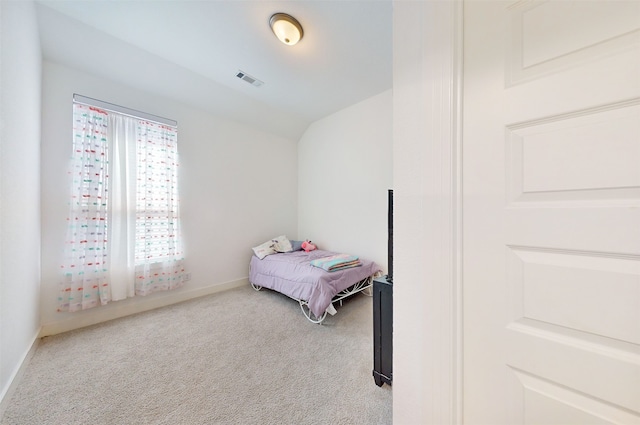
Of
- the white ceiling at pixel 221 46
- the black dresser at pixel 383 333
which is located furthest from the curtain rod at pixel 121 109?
the black dresser at pixel 383 333

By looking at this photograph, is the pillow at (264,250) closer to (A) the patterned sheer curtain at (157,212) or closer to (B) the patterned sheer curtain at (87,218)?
(A) the patterned sheer curtain at (157,212)

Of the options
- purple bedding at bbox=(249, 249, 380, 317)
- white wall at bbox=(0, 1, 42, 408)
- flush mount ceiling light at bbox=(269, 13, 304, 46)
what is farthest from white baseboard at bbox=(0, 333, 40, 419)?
flush mount ceiling light at bbox=(269, 13, 304, 46)

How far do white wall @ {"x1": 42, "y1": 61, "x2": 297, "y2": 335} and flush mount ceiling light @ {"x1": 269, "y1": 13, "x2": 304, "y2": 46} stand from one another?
1.65 metres

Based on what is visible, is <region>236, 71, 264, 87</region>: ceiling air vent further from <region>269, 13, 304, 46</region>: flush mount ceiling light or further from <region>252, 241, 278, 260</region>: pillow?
<region>252, 241, 278, 260</region>: pillow

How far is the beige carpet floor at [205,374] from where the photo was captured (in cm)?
127

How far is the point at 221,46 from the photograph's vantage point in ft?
7.18

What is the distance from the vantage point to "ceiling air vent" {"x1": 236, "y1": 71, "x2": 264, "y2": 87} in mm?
2613

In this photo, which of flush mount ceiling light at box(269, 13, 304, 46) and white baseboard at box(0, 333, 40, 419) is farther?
flush mount ceiling light at box(269, 13, 304, 46)

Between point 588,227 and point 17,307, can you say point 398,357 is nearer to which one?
point 588,227

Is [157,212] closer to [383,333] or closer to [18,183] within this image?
[18,183]

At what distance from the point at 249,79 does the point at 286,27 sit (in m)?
0.98

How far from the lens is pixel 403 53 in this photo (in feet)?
2.67

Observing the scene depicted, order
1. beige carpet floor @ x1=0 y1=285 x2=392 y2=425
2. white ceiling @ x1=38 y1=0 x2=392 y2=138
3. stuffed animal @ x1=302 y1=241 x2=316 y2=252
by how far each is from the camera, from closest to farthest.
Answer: beige carpet floor @ x1=0 y1=285 x2=392 y2=425 < white ceiling @ x1=38 y1=0 x2=392 y2=138 < stuffed animal @ x1=302 y1=241 x2=316 y2=252

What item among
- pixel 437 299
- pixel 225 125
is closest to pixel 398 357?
pixel 437 299
